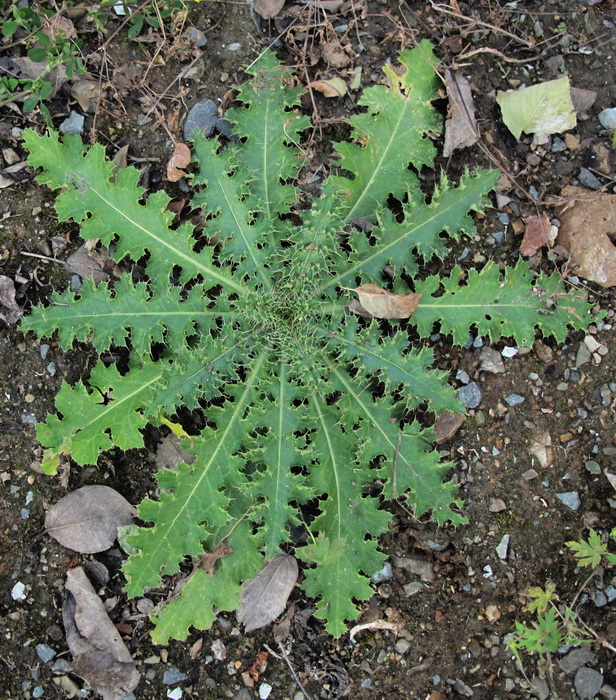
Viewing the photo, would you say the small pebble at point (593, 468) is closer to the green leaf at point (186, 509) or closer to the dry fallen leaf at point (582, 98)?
the green leaf at point (186, 509)

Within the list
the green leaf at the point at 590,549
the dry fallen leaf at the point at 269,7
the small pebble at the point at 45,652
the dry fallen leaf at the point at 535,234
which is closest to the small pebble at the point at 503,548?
the green leaf at the point at 590,549

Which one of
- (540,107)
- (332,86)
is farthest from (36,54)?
(540,107)

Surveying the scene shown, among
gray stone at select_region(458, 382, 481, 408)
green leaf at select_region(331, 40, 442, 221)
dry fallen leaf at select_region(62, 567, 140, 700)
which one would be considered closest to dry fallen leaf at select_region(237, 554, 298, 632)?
dry fallen leaf at select_region(62, 567, 140, 700)

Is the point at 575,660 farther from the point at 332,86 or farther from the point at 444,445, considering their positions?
the point at 332,86

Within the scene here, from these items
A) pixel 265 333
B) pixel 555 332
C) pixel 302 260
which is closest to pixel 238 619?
pixel 265 333

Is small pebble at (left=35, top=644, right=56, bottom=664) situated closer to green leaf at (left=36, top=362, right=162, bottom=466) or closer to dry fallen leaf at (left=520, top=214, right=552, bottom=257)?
green leaf at (left=36, top=362, right=162, bottom=466)

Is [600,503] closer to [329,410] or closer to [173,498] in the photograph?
[329,410]
